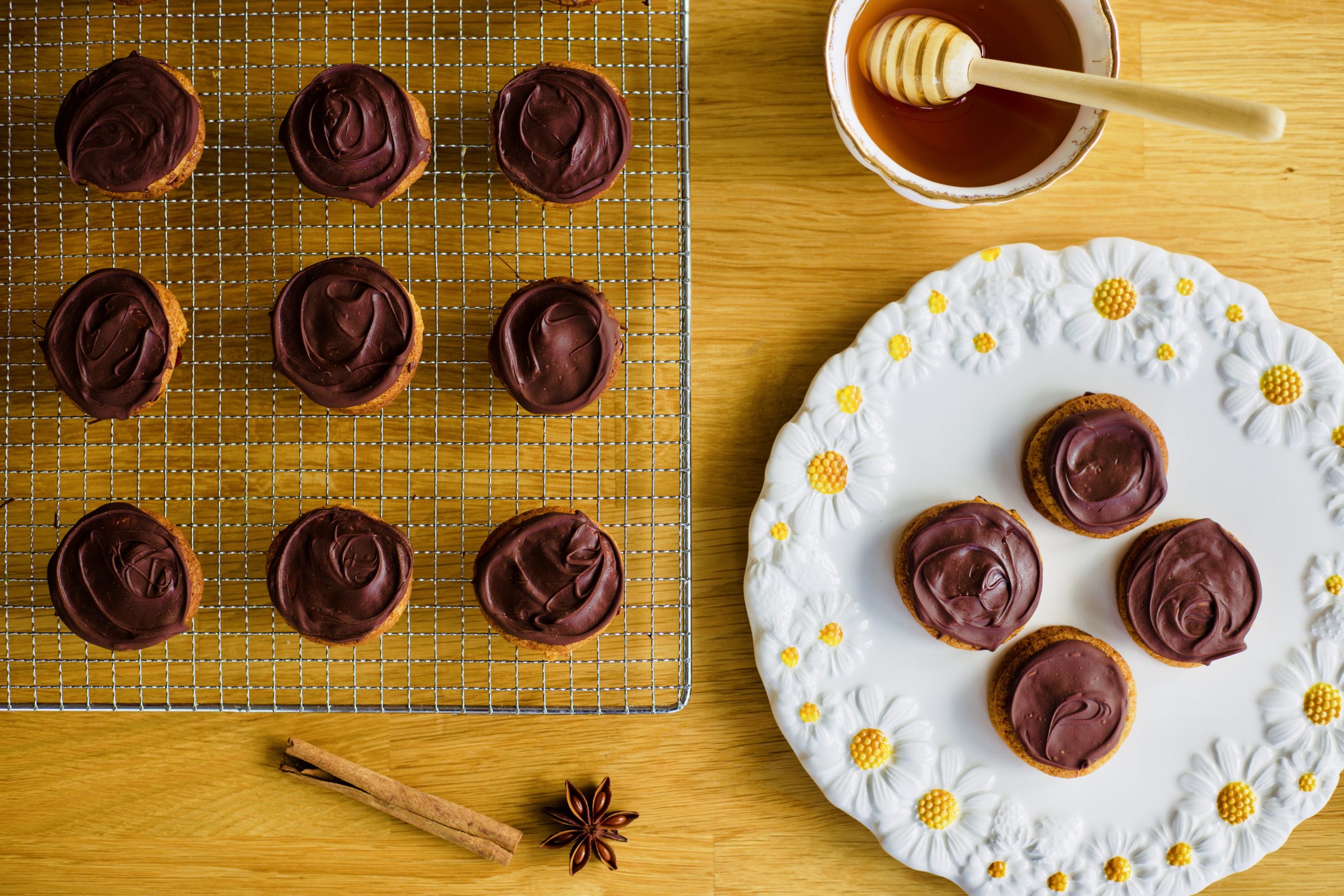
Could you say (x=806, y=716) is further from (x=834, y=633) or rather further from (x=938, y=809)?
(x=938, y=809)

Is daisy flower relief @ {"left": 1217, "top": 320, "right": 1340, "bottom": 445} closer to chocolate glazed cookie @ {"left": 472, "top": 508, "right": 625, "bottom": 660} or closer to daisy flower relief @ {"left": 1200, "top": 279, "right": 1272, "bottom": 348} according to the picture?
daisy flower relief @ {"left": 1200, "top": 279, "right": 1272, "bottom": 348}

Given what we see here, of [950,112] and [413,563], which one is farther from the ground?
[950,112]

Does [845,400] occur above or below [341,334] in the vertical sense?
below

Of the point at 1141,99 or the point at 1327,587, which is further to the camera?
the point at 1327,587

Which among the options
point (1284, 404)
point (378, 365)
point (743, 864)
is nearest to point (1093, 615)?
point (1284, 404)

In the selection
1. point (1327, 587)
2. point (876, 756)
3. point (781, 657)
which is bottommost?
point (876, 756)

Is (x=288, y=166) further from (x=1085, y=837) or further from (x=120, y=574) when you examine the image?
(x=1085, y=837)

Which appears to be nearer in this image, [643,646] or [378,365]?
[378,365]

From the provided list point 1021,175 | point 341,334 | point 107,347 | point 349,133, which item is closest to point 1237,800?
point 1021,175
